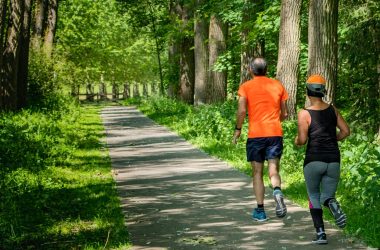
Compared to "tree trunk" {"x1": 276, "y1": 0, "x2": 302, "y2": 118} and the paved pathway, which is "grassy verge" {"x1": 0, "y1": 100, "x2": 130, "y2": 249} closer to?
the paved pathway

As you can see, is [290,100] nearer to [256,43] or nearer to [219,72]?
[256,43]

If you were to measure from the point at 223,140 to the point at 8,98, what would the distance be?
27.0ft

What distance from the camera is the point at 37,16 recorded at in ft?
94.7

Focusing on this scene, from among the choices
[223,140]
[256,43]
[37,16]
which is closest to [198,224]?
[223,140]

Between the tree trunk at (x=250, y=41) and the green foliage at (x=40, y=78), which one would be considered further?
the green foliage at (x=40, y=78)

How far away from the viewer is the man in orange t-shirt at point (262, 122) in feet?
25.5

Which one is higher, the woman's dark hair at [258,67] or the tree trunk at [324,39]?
the tree trunk at [324,39]

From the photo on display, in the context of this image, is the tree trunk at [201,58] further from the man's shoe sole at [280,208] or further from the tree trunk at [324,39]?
the man's shoe sole at [280,208]

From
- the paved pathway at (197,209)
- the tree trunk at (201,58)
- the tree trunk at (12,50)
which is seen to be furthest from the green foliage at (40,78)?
the paved pathway at (197,209)

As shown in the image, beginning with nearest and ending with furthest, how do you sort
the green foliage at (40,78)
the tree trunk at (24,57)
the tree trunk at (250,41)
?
1. the tree trunk at (250,41)
2. the tree trunk at (24,57)
3. the green foliage at (40,78)

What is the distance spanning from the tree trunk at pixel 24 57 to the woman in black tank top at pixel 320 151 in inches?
676

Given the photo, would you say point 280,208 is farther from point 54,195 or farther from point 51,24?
point 51,24

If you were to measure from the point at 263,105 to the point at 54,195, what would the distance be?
12.4ft

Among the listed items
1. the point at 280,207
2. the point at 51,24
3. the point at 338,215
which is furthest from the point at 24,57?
the point at 338,215
